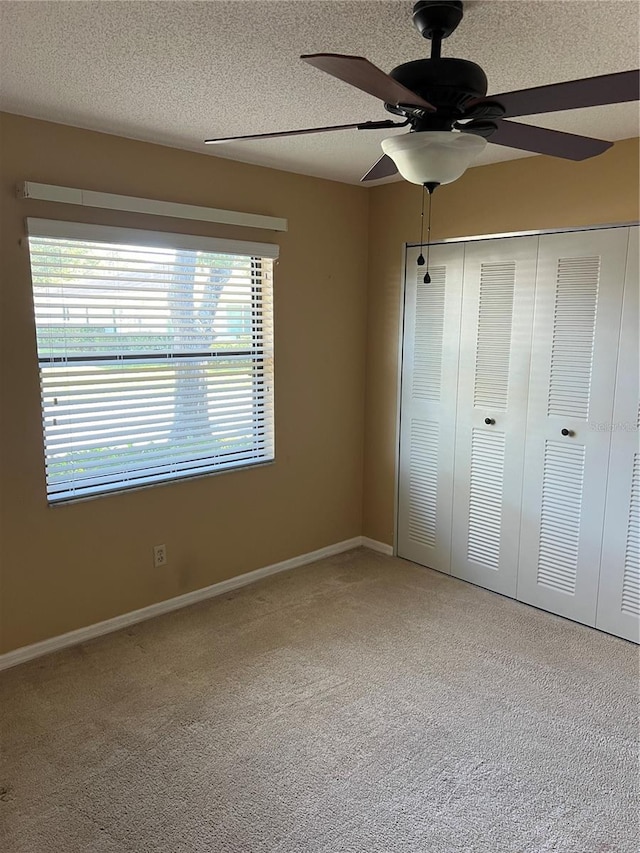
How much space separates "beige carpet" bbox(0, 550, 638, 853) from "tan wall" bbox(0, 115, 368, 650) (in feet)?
1.00

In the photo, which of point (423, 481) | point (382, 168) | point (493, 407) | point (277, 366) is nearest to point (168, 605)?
point (277, 366)

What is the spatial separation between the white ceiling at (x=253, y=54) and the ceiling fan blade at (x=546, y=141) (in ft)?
0.95

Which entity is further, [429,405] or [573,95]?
[429,405]

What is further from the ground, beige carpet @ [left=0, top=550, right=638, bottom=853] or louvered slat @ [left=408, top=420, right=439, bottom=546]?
louvered slat @ [left=408, top=420, right=439, bottom=546]

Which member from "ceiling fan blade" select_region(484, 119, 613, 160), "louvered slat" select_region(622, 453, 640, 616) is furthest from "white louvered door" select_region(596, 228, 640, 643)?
"ceiling fan blade" select_region(484, 119, 613, 160)

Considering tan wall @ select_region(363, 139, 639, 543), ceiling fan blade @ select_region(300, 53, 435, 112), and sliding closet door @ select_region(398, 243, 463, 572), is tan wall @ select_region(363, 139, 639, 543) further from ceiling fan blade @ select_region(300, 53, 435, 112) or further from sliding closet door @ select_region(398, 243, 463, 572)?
ceiling fan blade @ select_region(300, 53, 435, 112)

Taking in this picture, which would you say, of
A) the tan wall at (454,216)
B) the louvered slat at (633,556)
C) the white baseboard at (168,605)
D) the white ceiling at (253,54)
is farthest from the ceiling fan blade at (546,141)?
the white baseboard at (168,605)

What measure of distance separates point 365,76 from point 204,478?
2.36 meters

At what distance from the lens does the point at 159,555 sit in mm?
3105

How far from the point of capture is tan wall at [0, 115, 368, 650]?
8.31 ft

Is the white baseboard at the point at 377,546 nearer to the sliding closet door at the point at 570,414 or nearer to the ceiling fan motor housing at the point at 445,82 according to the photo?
the sliding closet door at the point at 570,414

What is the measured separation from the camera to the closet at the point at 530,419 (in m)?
2.84

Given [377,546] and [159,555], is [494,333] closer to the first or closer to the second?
[377,546]

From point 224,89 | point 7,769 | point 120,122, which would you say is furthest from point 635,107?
point 7,769
